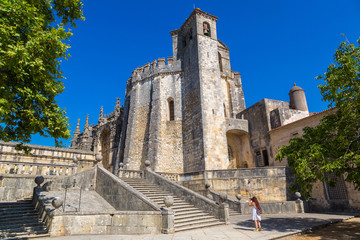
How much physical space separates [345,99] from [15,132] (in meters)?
11.0

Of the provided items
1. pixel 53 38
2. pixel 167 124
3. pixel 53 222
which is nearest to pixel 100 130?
pixel 167 124

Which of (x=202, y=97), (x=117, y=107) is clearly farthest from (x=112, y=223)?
(x=117, y=107)

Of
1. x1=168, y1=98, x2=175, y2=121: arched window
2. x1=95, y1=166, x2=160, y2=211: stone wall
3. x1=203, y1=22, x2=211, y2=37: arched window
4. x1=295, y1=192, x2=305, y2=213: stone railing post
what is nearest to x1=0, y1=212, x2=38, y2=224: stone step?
x1=95, y1=166, x2=160, y2=211: stone wall

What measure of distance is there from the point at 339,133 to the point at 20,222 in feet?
40.0

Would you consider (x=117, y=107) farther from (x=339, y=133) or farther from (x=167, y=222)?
(x=339, y=133)

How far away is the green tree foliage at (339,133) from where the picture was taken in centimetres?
746

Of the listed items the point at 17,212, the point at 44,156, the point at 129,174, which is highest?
the point at 44,156

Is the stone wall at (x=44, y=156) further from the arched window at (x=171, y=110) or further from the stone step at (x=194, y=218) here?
the arched window at (x=171, y=110)

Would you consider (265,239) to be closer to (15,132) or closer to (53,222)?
(53,222)

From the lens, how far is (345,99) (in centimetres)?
788

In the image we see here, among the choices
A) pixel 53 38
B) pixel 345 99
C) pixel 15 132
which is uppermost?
pixel 53 38

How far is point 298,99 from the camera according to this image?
21.9m

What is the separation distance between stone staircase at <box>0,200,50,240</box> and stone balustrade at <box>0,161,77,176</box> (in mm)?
2578

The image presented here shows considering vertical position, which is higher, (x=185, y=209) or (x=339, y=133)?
(x=339, y=133)
